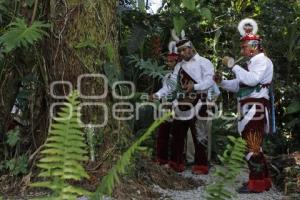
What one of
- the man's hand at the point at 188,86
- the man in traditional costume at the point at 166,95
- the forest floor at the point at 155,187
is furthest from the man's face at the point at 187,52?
the forest floor at the point at 155,187

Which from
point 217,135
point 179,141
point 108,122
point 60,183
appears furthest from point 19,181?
point 60,183

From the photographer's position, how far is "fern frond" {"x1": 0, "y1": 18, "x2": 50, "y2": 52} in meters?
4.12

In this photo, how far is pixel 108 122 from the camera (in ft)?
15.3

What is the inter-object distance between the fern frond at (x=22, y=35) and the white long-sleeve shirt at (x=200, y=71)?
69.6 inches

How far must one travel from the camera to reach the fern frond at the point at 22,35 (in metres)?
4.12

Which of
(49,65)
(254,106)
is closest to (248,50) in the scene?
(254,106)

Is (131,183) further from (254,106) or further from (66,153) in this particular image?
(66,153)

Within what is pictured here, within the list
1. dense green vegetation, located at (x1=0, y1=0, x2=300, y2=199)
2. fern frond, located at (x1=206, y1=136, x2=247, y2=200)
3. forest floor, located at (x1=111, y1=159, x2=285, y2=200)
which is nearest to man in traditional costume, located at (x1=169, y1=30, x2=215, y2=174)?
dense green vegetation, located at (x1=0, y1=0, x2=300, y2=199)

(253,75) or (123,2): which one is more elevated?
(123,2)

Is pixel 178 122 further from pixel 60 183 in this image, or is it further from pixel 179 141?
pixel 60 183

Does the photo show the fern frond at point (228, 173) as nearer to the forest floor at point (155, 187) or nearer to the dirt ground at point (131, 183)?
the dirt ground at point (131, 183)

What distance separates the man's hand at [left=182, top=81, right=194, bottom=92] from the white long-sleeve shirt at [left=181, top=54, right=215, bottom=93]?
0.19 ft

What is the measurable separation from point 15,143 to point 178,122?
177 centimetres

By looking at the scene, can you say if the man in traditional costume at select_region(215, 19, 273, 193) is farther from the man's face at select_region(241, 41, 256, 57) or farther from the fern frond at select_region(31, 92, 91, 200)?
the fern frond at select_region(31, 92, 91, 200)
